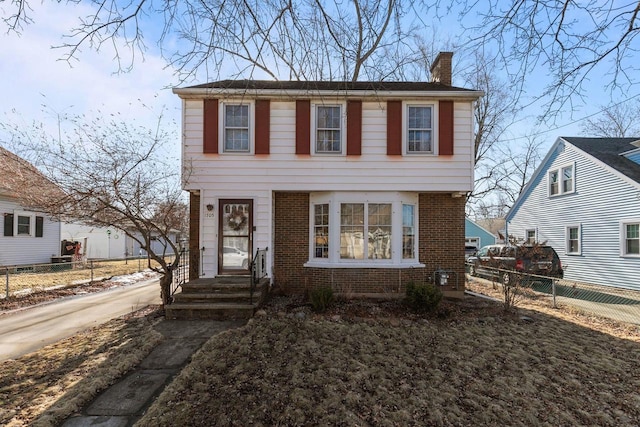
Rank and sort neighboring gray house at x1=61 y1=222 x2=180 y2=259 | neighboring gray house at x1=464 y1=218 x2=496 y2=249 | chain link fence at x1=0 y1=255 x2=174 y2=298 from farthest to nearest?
neighboring gray house at x1=464 y1=218 x2=496 y2=249 → neighboring gray house at x1=61 y1=222 x2=180 y2=259 → chain link fence at x1=0 y1=255 x2=174 y2=298

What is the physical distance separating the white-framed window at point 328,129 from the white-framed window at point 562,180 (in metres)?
13.0

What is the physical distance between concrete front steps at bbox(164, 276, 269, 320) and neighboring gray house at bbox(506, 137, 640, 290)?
12725mm

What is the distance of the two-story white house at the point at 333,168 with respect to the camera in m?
8.71

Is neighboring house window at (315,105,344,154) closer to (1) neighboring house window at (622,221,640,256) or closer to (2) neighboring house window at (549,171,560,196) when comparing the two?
(1) neighboring house window at (622,221,640,256)

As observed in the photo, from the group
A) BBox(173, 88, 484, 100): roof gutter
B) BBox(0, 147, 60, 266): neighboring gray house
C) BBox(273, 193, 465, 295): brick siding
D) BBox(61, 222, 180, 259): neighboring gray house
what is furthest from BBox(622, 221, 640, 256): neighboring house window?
BBox(61, 222, 180, 259): neighboring gray house

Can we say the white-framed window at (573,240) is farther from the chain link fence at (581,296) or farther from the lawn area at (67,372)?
the lawn area at (67,372)

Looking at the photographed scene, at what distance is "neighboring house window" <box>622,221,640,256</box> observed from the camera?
1229 centimetres

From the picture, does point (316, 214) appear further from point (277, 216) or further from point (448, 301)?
point (448, 301)

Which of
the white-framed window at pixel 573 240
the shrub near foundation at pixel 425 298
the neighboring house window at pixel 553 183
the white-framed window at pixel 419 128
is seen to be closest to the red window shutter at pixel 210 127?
the white-framed window at pixel 419 128

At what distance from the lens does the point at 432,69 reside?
11133 mm

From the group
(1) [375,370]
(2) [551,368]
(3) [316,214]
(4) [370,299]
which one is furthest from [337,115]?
(2) [551,368]

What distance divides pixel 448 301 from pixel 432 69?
7623mm

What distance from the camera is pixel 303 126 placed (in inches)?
345

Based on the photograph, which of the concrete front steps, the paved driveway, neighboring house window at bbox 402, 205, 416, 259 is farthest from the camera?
neighboring house window at bbox 402, 205, 416, 259
